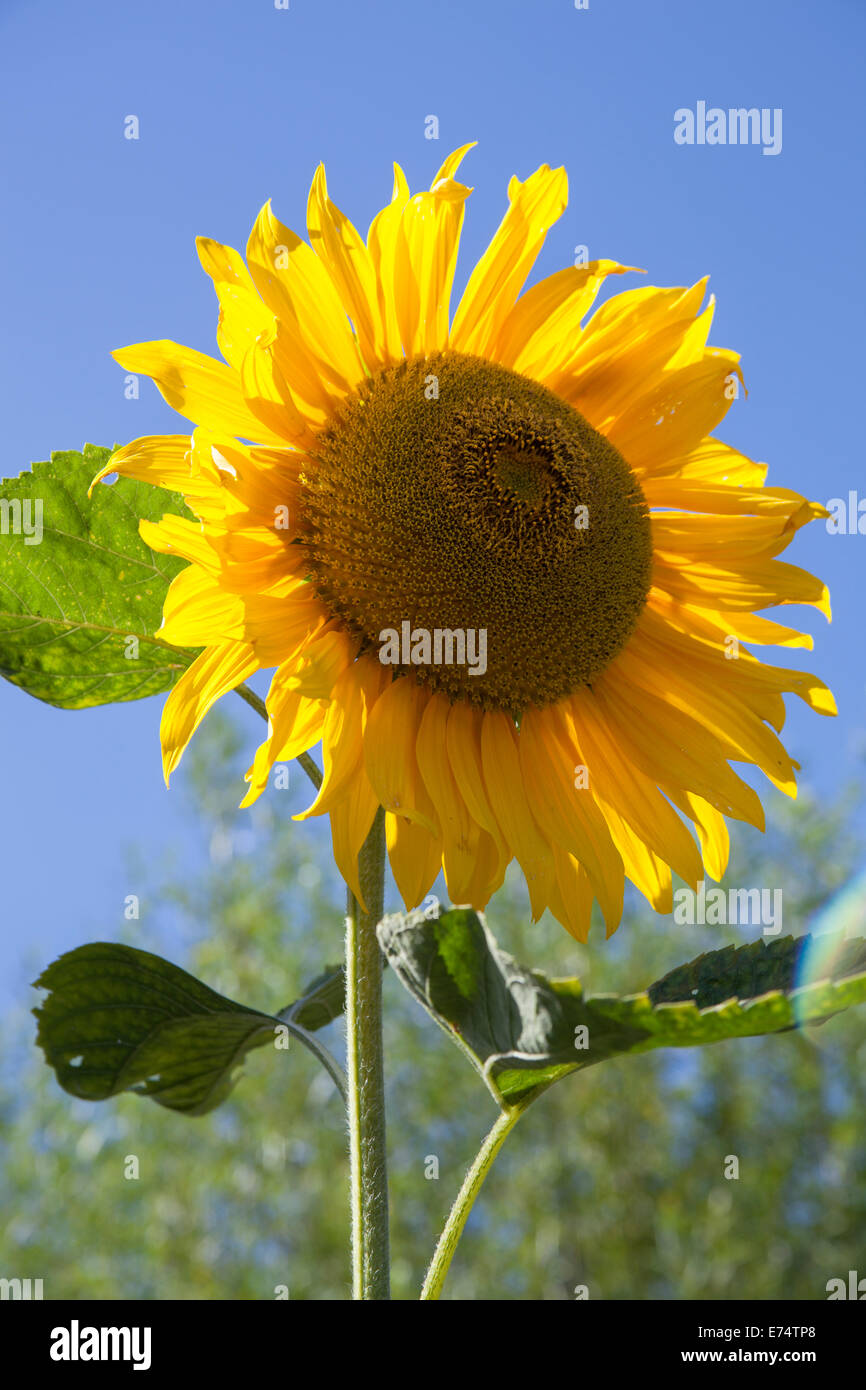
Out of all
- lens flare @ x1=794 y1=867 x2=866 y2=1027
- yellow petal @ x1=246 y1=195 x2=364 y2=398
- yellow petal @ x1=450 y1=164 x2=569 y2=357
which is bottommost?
lens flare @ x1=794 y1=867 x2=866 y2=1027

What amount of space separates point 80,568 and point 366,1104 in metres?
0.75

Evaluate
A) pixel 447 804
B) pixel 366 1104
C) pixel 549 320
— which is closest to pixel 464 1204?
pixel 366 1104

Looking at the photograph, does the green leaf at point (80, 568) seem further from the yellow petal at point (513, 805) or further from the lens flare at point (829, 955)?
the lens flare at point (829, 955)

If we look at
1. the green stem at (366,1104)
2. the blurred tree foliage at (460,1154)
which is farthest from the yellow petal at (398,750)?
the blurred tree foliage at (460,1154)

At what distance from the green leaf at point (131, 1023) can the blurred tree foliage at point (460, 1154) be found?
610 centimetres

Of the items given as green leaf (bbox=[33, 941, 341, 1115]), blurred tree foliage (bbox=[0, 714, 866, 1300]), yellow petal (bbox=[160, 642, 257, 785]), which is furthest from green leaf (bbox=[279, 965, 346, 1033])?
blurred tree foliage (bbox=[0, 714, 866, 1300])

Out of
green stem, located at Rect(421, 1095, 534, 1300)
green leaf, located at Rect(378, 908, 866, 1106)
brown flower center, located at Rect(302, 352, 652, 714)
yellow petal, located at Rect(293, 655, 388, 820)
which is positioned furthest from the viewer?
brown flower center, located at Rect(302, 352, 652, 714)

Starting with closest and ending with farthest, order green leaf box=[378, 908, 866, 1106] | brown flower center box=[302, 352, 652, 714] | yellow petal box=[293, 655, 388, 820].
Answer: green leaf box=[378, 908, 866, 1106], yellow petal box=[293, 655, 388, 820], brown flower center box=[302, 352, 652, 714]

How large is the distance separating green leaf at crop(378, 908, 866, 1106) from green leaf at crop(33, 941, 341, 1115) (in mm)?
224

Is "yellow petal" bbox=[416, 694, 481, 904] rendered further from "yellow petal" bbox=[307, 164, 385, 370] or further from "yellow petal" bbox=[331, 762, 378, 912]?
"yellow petal" bbox=[307, 164, 385, 370]

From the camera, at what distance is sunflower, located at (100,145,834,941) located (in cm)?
128

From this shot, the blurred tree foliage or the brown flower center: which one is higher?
the brown flower center
